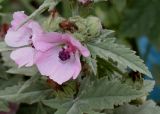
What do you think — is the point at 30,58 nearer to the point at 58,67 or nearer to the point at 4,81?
the point at 58,67

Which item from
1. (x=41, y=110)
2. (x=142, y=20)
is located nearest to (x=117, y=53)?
(x=41, y=110)

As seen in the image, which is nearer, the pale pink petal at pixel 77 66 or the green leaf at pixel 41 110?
the pale pink petal at pixel 77 66

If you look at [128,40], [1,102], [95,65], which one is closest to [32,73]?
[1,102]

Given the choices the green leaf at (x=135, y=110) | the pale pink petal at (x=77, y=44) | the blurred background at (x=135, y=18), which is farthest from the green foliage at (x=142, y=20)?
the pale pink petal at (x=77, y=44)

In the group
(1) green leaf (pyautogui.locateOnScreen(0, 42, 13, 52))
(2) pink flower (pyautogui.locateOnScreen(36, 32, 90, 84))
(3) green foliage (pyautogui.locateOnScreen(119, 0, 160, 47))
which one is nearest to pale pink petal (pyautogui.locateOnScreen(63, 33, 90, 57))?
(2) pink flower (pyautogui.locateOnScreen(36, 32, 90, 84))

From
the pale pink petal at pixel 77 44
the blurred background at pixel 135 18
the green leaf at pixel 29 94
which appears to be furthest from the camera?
the blurred background at pixel 135 18

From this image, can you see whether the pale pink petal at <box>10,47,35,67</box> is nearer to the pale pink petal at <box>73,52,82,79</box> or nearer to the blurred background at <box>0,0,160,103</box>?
the pale pink petal at <box>73,52,82,79</box>

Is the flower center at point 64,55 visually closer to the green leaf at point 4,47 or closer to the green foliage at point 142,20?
the green leaf at point 4,47
